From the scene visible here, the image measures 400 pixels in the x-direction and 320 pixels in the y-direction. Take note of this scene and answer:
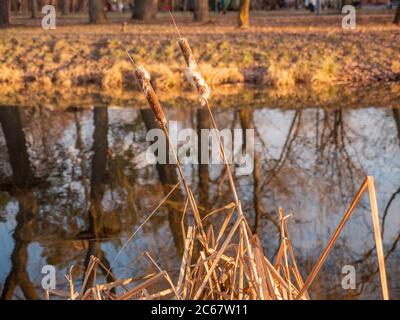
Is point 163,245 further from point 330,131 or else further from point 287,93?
point 287,93

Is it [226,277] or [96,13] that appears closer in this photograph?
[226,277]

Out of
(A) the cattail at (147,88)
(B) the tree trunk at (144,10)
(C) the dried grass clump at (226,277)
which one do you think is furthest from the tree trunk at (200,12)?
(A) the cattail at (147,88)

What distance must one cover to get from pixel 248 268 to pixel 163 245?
3529 millimetres

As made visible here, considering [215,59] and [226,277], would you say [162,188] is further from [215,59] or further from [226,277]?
[215,59]

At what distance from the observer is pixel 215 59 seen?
633 inches

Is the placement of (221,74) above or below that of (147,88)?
below

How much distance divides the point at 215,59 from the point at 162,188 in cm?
811

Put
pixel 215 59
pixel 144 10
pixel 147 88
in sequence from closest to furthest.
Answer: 1. pixel 147 88
2. pixel 215 59
3. pixel 144 10

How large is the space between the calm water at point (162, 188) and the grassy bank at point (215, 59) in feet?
9.46

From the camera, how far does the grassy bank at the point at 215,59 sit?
608 inches

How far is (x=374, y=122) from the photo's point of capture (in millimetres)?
11172

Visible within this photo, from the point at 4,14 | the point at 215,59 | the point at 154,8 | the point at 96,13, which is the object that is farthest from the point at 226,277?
the point at 154,8

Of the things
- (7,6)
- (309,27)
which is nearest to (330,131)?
(309,27)

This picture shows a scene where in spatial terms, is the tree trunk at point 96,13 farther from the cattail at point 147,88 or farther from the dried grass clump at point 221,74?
the cattail at point 147,88
